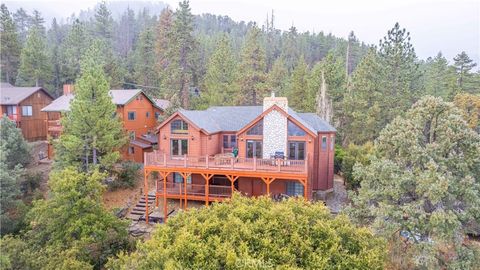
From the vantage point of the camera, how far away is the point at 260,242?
9875mm

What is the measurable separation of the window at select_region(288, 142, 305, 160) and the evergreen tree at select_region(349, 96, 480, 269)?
238 inches

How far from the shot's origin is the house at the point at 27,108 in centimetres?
3275

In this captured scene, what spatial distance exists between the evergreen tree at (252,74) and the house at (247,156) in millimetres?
11631

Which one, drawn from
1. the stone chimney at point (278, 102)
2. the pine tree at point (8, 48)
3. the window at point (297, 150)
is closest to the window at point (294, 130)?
the window at point (297, 150)

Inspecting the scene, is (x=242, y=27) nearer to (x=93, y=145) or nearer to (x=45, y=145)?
(x=45, y=145)

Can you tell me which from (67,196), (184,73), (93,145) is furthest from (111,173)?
(184,73)

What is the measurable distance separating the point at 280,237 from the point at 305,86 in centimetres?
2746

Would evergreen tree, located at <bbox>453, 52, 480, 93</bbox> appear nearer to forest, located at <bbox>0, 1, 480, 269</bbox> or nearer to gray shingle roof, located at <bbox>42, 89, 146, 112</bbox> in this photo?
forest, located at <bbox>0, 1, 480, 269</bbox>

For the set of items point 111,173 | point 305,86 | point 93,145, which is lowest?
point 111,173

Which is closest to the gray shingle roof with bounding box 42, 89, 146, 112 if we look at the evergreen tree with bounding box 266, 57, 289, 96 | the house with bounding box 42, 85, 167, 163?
the house with bounding box 42, 85, 167, 163

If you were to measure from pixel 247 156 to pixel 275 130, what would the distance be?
2.54m

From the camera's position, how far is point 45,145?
111 ft

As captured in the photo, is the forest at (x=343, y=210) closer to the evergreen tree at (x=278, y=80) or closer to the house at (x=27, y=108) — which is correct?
the evergreen tree at (x=278, y=80)

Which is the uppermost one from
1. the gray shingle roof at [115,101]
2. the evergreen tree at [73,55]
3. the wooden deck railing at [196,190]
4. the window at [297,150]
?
the evergreen tree at [73,55]
